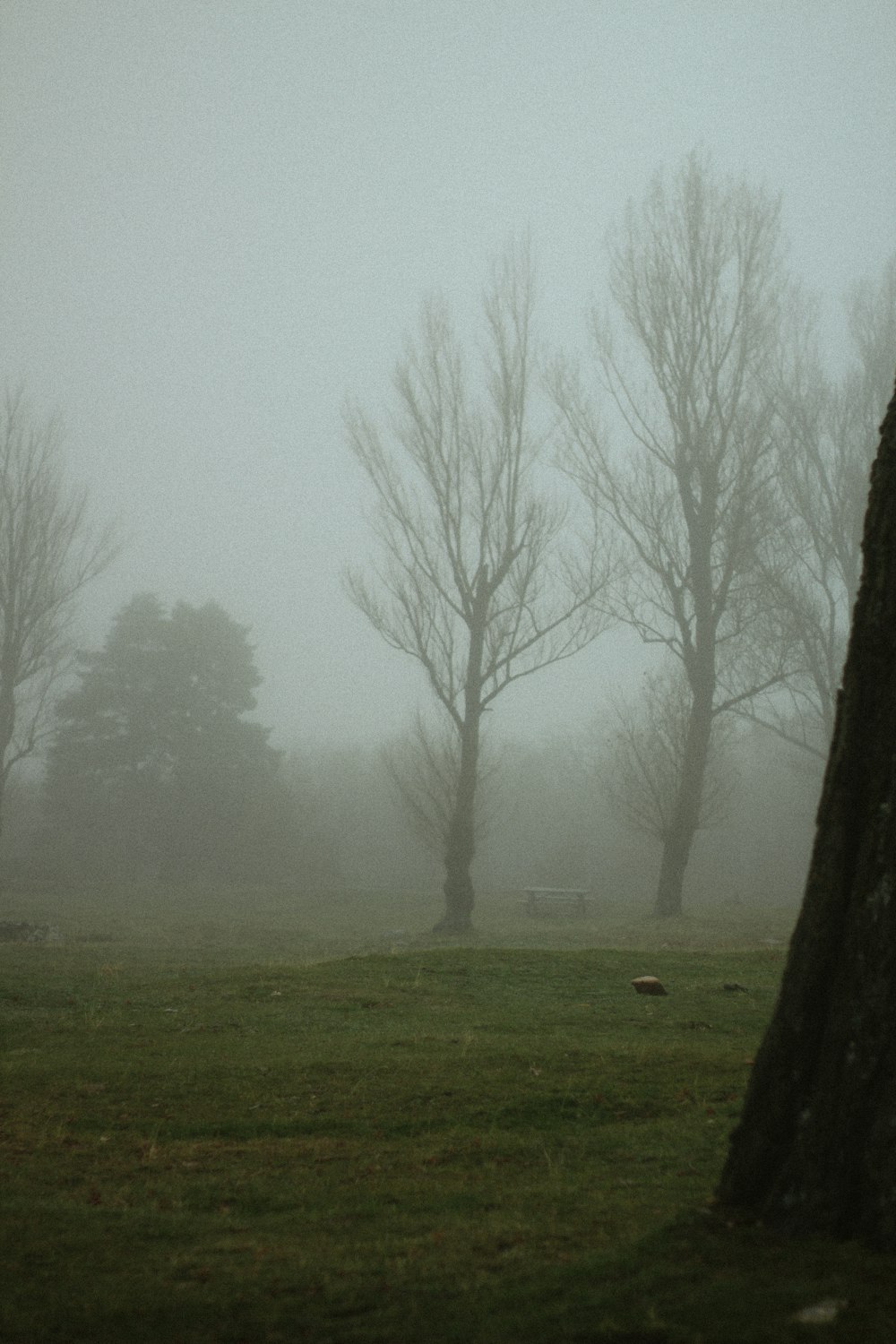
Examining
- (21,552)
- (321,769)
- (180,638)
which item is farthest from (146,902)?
(321,769)

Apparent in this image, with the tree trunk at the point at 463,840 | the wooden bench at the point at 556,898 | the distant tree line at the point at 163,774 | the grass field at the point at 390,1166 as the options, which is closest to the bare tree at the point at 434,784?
the tree trunk at the point at 463,840

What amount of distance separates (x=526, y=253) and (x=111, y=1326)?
26.7 meters

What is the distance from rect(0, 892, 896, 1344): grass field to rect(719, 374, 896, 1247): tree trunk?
174 mm

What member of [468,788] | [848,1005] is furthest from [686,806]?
[848,1005]

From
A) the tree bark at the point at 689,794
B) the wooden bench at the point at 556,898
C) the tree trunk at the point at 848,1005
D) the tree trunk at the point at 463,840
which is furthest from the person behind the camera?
the wooden bench at the point at 556,898

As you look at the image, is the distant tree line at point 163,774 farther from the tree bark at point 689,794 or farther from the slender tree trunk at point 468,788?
the tree bark at point 689,794

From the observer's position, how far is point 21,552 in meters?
28.2

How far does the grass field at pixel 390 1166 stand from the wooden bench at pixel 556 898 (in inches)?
646

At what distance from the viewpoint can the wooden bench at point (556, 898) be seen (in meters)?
26.2

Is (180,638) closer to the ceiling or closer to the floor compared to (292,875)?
closer to the ceiling

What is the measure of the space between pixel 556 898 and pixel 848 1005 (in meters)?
24.7

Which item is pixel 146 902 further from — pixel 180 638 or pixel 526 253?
pixel 526 253

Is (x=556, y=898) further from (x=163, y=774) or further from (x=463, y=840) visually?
(x=163, y=774)

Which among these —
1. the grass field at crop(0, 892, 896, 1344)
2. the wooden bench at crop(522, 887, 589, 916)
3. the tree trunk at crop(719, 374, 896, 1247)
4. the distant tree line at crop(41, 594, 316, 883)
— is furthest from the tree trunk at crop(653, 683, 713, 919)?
the distant tree line at crop(41, 594, 316, 883)
